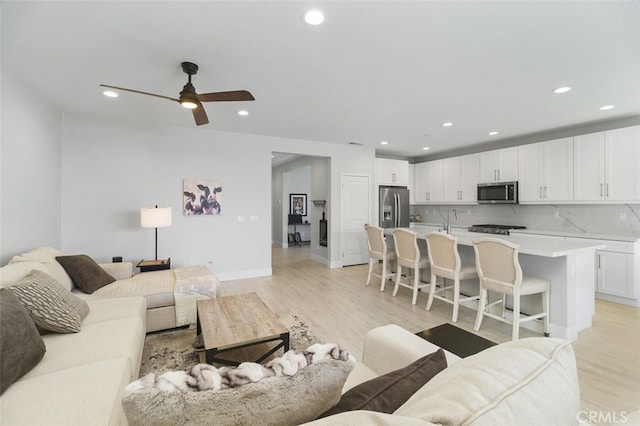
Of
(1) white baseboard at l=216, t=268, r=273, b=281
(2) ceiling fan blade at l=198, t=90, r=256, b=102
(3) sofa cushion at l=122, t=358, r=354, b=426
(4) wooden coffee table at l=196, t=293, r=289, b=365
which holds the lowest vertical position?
(1) white baseboard at l=216, t=268, r=273, b=281

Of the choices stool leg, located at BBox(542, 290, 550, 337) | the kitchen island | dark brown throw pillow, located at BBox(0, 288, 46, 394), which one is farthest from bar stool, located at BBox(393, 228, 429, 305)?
dark brown throw pillow, located at BBox(0, 288, 46, 394)

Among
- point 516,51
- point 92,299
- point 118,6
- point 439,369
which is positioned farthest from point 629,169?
point 92,299

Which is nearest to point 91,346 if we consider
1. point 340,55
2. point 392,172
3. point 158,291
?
point 158,291

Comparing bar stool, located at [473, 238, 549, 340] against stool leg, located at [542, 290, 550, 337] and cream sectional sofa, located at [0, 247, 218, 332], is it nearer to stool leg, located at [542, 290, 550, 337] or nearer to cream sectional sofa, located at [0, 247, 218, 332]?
stool leg, located at [542, 290, 550, 337]

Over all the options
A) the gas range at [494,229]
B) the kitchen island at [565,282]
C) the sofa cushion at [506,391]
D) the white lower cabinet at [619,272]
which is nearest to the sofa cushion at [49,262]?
the sofa cushion at [506,391]

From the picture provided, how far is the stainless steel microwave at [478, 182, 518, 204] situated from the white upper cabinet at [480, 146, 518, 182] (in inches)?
5.3

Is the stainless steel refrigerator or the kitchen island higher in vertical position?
the stainless steel refrigerator

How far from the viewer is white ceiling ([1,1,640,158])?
5.90 ft

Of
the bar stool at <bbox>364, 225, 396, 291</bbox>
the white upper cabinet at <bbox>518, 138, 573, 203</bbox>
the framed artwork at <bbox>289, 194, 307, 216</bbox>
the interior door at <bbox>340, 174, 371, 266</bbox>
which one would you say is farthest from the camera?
the framed artwork at <bbox>289, 194, 307, 216</bbox>

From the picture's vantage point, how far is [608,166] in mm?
3973

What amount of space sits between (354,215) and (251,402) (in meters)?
5.51

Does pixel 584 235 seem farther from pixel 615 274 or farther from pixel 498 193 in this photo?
pixel 498 193

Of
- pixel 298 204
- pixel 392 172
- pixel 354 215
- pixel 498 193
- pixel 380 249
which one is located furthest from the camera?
pixel 298 204

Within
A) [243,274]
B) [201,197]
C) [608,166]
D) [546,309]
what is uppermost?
[608,166]
